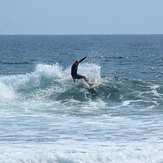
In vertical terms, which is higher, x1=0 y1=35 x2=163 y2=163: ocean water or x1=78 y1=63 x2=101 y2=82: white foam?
x1=78 y1=63 x2=101 y2=82: white foam

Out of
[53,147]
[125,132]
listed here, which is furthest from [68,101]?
[53,147]

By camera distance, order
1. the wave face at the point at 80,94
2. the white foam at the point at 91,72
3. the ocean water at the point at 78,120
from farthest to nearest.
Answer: the white foam at the point at 91,72 → the wave face at the point at 80,94 → the ocean water at the point at 78,120

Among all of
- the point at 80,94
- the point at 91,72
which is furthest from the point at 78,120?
the point at 91,72

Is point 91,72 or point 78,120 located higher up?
point 91,72

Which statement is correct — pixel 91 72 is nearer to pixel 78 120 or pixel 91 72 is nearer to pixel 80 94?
pixel 80 94

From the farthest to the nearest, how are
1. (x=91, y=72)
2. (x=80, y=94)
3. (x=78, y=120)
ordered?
1. (x=91, y=72)
2. (x=80, y=94)
3. (x=78, y=120)

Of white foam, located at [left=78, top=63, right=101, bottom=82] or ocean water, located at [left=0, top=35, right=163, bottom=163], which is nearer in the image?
ocean water, located at [left=0, top=35, right=163, bottom=163]

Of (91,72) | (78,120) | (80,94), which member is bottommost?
(78,120)

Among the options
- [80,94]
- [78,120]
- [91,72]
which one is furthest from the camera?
[91,72]

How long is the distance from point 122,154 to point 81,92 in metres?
9.37

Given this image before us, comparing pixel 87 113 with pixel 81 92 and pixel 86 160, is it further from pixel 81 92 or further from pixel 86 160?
pixel 86 160

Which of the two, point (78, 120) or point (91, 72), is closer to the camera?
point (78, 120)

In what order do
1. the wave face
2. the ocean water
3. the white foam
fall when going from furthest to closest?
the white foam, the wave face, the ocean water

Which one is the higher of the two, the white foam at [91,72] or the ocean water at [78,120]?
the white foam at [91,72]
